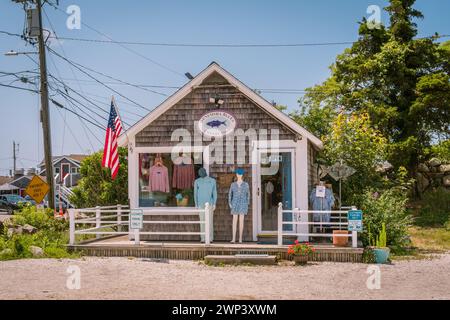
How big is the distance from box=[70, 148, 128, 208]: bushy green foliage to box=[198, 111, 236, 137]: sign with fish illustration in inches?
332

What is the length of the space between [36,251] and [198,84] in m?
6.11

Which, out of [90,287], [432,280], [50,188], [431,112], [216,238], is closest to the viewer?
[90,287]

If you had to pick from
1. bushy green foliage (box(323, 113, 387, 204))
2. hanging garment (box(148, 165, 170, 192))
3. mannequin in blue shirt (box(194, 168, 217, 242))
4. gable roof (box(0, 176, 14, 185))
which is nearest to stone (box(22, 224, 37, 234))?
hanging garment (box(148, 165, 170, 192))

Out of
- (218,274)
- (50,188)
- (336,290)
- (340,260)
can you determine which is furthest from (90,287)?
(50,188)

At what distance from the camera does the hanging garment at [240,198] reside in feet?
46.3

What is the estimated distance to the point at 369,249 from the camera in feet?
42.7

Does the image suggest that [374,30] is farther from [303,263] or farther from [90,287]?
[90,287]

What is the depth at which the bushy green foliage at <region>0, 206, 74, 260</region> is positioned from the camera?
13.3 meters

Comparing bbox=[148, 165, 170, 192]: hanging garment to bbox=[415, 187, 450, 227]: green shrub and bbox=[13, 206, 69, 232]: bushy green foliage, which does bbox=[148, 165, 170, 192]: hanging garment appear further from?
bbox=[415, 187, 450, 227]: green shrub

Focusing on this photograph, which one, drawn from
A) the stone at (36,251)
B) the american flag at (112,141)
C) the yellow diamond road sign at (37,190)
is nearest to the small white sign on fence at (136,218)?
the american flag at (112,141)

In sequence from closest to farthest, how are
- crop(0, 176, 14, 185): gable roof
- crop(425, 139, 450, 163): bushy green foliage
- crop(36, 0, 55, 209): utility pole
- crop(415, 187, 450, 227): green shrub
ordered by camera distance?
crop(36, 0, 55, 209): utility pole, crop(415, 187, 450, 227): green shrub, crop(425, 139, 450, 163): bushy green foliage, crop(0, 176, 14, 185): gable roof

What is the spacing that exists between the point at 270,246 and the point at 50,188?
10078 mm

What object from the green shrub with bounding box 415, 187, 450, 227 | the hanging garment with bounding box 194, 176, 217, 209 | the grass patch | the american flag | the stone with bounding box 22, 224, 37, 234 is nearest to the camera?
the hanging garment with bounding box 194, 176, 217, 209

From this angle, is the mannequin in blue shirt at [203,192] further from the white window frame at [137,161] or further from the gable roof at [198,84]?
the gable roof at [198,84]
